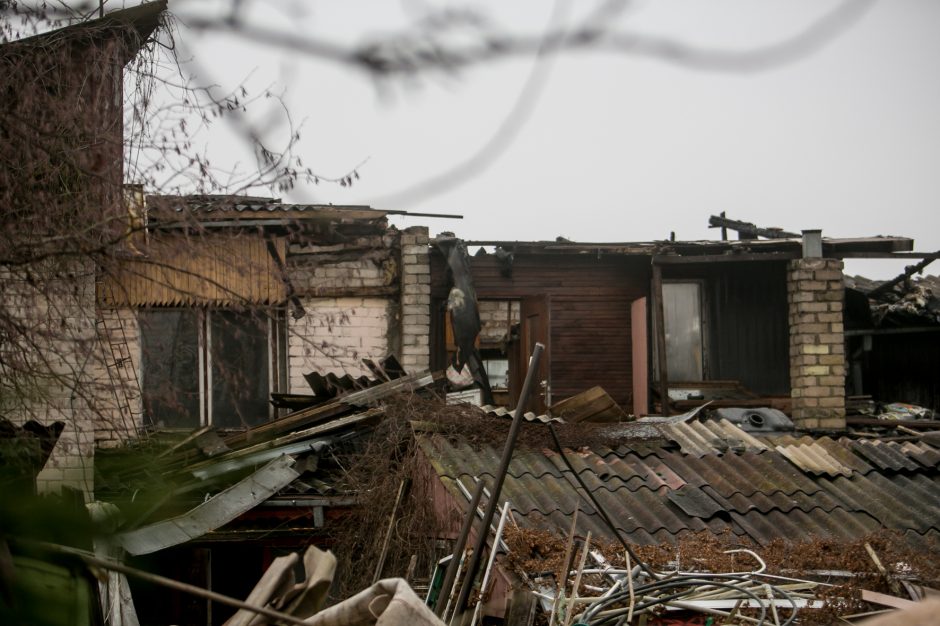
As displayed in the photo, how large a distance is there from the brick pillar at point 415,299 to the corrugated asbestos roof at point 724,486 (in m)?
3.85

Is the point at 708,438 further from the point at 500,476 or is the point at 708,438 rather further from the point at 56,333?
the point at 56,333

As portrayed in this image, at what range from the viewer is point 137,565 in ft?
4.96

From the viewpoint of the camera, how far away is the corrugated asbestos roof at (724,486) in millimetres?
7047

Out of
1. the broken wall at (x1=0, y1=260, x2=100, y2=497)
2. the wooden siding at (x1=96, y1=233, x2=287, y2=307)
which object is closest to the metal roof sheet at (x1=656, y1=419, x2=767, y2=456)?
the wooden siding at (x1=96, y1=233, x2=287, y2=307)

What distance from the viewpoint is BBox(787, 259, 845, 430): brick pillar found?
42.9 feet

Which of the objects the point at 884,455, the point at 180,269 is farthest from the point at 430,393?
the point at 180,269

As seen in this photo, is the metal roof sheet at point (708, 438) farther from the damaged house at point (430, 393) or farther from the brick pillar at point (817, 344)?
the brick pillar at point (817, 344)

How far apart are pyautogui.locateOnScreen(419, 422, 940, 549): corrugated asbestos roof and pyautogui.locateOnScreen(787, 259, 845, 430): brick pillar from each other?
363cm

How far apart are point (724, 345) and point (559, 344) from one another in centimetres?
262

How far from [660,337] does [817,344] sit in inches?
87.3

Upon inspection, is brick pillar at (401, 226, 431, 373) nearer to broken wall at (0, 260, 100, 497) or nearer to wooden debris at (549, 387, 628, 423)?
wooden debris at (549, 387, 628, 423)

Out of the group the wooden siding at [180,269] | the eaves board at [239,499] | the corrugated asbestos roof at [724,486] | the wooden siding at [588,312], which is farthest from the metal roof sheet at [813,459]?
the wooden siding at [180,269]

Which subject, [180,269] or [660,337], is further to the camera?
[660,337]

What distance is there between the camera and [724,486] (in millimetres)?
7805
